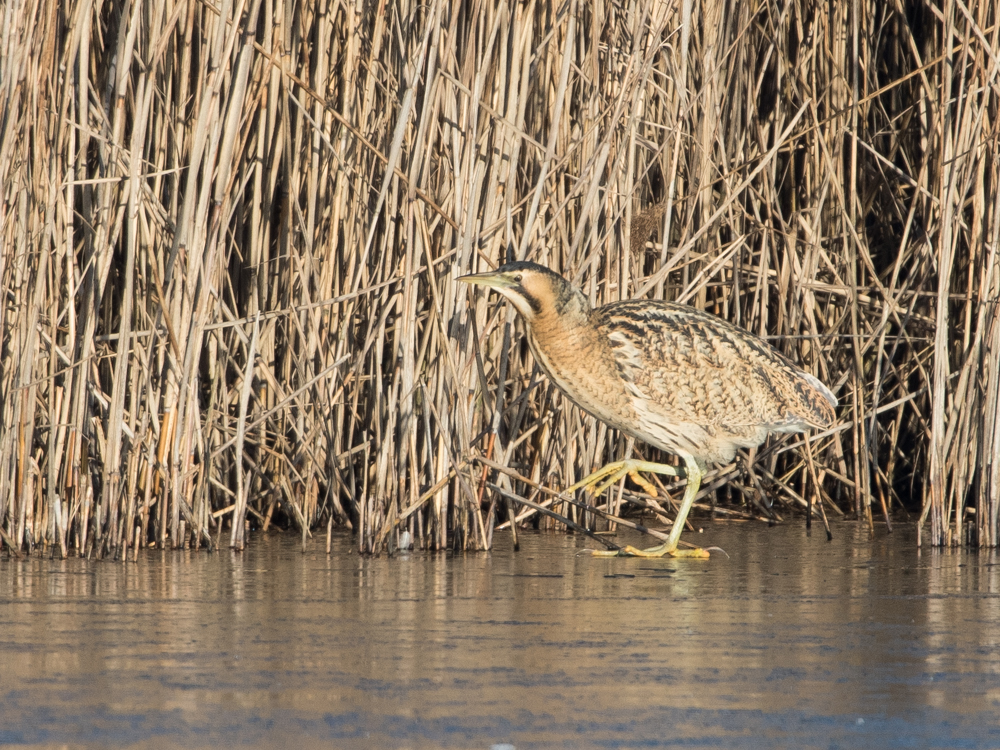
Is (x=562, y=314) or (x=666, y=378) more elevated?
(x=562, y=314)

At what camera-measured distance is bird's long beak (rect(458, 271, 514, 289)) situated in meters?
4.80

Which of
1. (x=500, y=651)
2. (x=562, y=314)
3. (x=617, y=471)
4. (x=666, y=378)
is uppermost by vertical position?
(x=562, y=314)

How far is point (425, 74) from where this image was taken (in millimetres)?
5004

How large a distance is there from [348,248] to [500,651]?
225 centimetres

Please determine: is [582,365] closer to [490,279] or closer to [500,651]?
[490,279]

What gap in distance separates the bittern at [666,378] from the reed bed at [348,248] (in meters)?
0.22

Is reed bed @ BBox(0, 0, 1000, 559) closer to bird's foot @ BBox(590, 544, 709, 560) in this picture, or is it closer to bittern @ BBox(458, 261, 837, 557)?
bittern @ BBox(458, 261, 837, 557)

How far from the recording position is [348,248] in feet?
17.2

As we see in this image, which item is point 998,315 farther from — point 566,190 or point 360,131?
point 360,131

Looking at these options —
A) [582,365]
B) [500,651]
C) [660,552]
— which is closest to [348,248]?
[582,365]

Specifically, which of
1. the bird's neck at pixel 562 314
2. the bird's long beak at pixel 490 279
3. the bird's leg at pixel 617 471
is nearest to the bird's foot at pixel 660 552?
the bird's leg at pixel 617 471

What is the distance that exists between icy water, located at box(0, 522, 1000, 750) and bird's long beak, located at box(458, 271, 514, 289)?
95cm

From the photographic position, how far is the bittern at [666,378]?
16.9 feet

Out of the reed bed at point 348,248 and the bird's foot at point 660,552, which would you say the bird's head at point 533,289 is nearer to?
the reed bed at point 348,248
